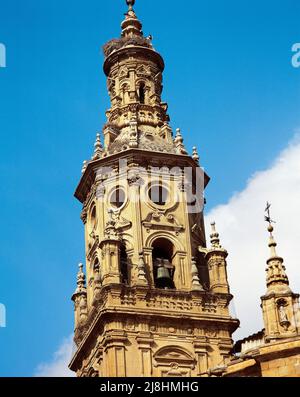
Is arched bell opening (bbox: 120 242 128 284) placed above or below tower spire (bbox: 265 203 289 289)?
above

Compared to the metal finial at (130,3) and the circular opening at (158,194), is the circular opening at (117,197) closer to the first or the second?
the circular opening at (158,194)

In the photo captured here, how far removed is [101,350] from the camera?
179 feet

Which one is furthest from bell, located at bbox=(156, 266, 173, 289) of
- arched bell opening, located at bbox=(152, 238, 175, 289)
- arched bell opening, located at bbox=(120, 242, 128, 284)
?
arched bell opening, located at bbox=(120, 242, 128, 284)

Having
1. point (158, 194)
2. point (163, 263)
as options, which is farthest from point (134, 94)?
point (163, 263)

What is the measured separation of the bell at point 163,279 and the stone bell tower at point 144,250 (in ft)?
0.15

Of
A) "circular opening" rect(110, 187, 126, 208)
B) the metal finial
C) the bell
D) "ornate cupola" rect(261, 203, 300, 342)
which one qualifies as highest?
the metal finial

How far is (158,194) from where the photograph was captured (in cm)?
5934

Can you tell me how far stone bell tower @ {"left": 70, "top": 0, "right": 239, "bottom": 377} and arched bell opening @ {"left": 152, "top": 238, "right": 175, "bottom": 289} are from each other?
0.05m

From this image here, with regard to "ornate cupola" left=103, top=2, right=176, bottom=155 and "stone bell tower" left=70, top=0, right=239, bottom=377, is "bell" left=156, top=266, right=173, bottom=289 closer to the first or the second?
"stone bell tower" left=70, top=0, right=239, bottom=377

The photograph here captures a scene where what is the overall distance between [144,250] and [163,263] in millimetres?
1301

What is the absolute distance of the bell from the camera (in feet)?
187

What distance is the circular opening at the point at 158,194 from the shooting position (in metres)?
59.2
